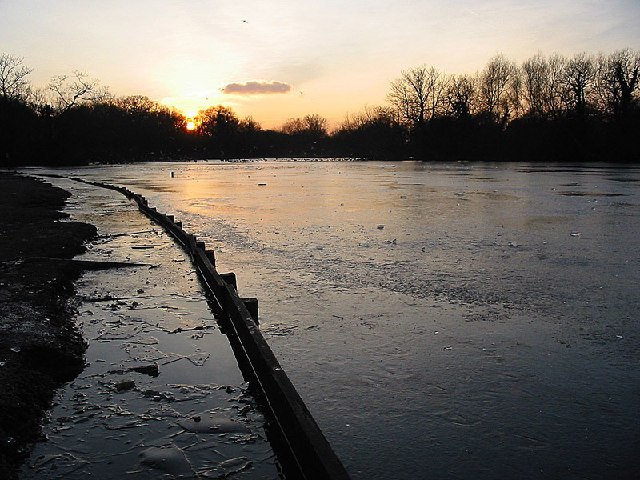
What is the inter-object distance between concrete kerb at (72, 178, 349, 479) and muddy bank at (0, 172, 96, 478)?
1456 mm

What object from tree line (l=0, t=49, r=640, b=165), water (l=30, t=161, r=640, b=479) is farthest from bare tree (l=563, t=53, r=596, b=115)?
water (l=30, t=161, r=640, b=479)

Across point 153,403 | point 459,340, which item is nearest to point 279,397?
point 153,403

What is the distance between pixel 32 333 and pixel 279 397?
10.0 feet

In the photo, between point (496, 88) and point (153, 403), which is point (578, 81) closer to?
point (496, 88)

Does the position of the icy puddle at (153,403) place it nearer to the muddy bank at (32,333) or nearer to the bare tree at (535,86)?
the muddy bank at (32,333)

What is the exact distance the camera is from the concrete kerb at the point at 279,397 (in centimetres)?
285

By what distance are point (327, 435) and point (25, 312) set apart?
13.1ft

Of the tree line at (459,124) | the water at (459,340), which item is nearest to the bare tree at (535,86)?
the tree line at (459,124)

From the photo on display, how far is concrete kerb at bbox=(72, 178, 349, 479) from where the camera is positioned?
9.35 ft

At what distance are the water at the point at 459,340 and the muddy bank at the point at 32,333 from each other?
1888mm

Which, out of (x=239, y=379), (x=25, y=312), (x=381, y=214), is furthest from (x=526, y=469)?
(x=381, y=214)

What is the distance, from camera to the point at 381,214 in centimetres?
1630

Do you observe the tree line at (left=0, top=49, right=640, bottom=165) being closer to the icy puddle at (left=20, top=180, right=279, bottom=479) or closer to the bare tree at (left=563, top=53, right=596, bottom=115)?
the bare tree at (left=563, top=53, right=596, bottom=115)

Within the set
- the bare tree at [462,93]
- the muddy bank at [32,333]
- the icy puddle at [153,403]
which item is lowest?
the icy puddle at [153,403]
